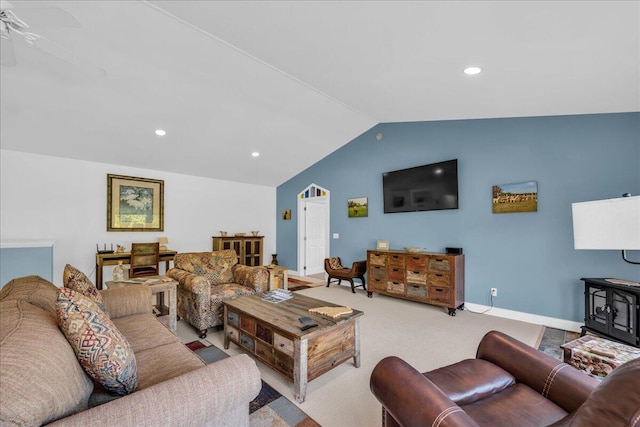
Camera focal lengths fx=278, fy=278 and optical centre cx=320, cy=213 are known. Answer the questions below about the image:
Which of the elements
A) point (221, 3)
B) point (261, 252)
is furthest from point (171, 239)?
point (221, 3)

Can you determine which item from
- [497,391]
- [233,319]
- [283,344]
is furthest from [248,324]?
[497,391]

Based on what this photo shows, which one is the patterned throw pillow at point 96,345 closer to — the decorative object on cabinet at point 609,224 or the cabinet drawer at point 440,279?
the decorative object on cabinet at point 609,224

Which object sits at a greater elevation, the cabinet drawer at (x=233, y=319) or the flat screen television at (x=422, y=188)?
the flat screen television at (x=422, y=188)

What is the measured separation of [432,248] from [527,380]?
320 centimetres

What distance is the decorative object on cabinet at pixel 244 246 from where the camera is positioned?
610cm

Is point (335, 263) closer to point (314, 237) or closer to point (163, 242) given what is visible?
point (314, 237)

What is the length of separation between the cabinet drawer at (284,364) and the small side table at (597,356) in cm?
178

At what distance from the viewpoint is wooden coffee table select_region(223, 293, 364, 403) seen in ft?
6.26

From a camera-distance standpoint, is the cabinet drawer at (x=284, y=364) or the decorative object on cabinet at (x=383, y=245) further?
the decorative object on cabinet at (x=383, y=245)

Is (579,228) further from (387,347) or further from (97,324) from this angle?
Result: (97,324)

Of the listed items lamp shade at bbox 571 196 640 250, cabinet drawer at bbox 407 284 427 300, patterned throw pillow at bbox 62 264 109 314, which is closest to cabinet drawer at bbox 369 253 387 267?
cabinet drawer at bbox 407 284 427 300

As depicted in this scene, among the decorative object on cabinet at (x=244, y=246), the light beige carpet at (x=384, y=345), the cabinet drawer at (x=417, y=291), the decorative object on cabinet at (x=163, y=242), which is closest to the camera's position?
the light beige carpet at (x=384, y=345)

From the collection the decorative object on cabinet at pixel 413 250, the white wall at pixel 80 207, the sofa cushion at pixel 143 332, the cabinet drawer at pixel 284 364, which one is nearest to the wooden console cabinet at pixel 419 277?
the decorative object on cabinet at pixel 413 250

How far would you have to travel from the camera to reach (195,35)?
8.30 ft
